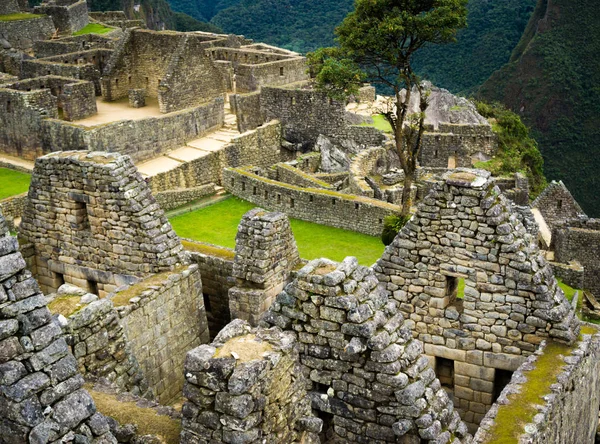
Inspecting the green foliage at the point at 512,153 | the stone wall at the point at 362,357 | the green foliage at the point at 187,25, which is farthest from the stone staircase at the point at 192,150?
the green foliage at the point at 187,25

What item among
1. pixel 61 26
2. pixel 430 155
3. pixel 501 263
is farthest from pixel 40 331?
pixel 61 26

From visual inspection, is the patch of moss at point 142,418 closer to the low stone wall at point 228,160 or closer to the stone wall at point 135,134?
the low stone wall at point 228,160

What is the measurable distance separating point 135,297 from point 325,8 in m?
84.9

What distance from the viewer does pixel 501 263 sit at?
626 centimetres

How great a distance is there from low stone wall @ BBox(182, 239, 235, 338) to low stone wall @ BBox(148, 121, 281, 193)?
10.6 m

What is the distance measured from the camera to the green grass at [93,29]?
133ft

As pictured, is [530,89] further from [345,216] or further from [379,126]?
[345,216]

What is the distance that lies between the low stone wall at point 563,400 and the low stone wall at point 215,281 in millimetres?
3357

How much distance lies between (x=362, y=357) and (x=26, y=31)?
36.8 metres

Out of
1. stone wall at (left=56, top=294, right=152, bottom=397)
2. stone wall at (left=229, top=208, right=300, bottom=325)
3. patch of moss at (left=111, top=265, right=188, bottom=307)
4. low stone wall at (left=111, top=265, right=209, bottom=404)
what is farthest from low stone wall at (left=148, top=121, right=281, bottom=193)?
stone wall at (left=56, top=294, right=152, bottom=397)

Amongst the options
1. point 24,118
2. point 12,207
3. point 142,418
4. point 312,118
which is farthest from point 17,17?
point 142,418

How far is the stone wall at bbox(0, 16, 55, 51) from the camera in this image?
36.8 metres

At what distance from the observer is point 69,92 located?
22.4 meters

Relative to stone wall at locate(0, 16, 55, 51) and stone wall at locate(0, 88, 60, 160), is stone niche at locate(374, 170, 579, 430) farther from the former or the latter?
stone wall at locate(0, 16, 55, 51)
